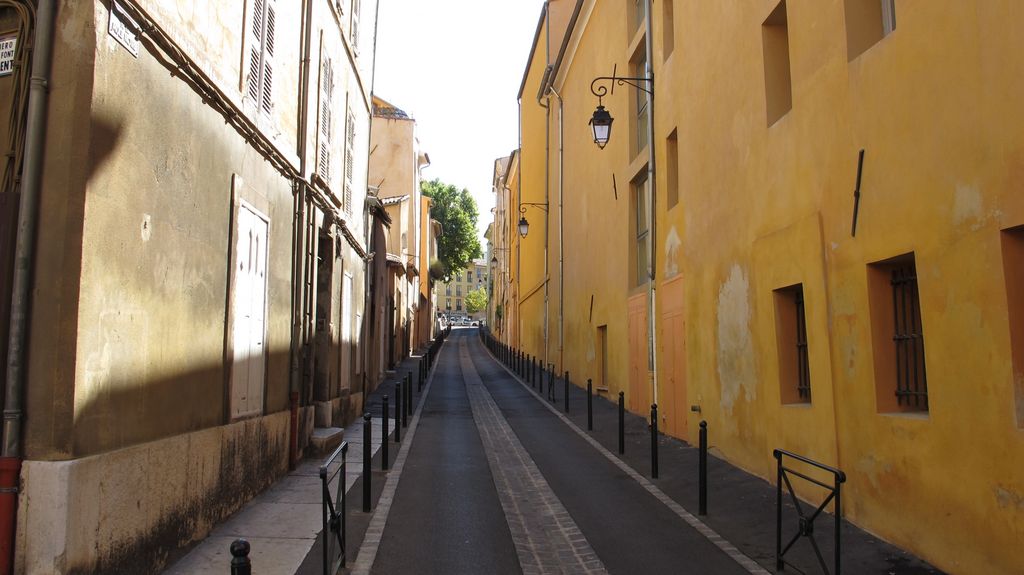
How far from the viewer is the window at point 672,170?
13.4 m

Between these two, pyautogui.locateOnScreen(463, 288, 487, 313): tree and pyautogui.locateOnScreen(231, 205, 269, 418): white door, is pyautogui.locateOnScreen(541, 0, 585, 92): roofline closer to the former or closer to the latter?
pyautogui.locateOnScreen(231, 205, 269, 418): white door

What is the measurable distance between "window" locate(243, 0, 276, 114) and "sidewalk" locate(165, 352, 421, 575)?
417 centimetres

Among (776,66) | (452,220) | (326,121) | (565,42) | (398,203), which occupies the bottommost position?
(776,66)

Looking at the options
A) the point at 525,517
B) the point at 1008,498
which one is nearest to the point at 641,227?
the point at 525,517

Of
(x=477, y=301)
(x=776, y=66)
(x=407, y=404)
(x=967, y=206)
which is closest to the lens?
(x=967, y=206)

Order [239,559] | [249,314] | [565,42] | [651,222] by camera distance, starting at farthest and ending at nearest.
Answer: [565,42], [651,222], [249,314], [239,559]

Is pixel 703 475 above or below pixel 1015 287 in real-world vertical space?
below

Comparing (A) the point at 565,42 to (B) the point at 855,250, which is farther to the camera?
(A) the point at 565,42

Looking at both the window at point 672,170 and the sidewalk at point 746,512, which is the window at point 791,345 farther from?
the window at point 672,170

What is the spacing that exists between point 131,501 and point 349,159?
34.7 ft

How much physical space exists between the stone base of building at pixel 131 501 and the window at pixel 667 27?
9682 mm

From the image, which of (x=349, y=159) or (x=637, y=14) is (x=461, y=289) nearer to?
(x=637, y=14)

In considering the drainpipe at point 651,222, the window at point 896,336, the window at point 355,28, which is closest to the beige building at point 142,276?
the window at point 355,28

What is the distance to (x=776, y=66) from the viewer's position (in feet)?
29.9
